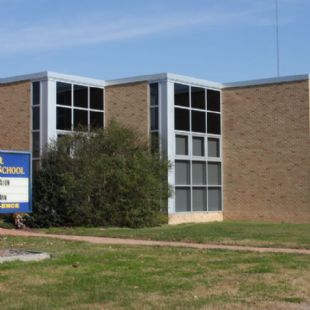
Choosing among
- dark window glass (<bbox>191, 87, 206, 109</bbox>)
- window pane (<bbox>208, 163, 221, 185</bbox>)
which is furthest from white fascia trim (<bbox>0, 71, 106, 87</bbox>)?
window pane (<bbox>208, 163, 221, 185</bbox>)

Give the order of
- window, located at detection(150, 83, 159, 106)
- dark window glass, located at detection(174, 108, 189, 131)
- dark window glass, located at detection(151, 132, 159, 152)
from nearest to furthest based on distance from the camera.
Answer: dark window glass, located at detection(151, 132, 159, 152) < window, located at detection(150, 83, 159, 106) < dark window glass, located at detection(174, 108, 189, 131)

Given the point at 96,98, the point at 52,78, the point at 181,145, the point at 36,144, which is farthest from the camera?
the point at 96,98

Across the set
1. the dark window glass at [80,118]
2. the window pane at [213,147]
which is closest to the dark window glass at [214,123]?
the window pane at [213,147]

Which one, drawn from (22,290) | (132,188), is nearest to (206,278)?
(22,290)

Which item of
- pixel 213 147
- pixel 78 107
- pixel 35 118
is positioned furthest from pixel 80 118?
pixel 213 147

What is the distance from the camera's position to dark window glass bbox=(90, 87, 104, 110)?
32094mm

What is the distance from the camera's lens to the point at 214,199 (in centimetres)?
3350

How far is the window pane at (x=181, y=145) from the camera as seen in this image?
103 feet

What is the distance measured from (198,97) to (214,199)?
5.09 metres

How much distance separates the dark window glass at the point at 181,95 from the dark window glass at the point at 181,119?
335 mm

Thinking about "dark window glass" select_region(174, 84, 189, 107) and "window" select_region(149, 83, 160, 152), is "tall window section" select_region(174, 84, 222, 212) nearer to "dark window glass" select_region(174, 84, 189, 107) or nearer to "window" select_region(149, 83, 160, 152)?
"dark window glass" select_region(174, 84, 189, 107)

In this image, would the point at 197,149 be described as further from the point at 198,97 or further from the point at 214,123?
the point at 198,97

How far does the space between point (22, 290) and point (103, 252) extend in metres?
5.44

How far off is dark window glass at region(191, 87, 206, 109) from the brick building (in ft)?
0.16
